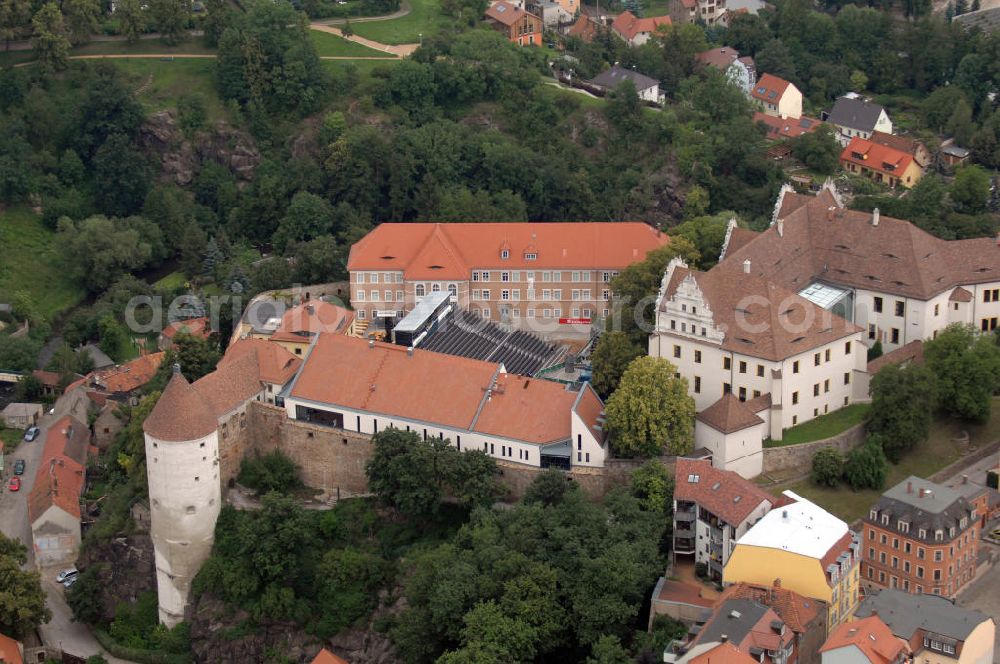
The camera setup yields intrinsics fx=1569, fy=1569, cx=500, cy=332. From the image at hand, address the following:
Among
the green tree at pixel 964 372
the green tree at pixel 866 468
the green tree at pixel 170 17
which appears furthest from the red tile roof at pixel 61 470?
the green tree at pixel 170 17

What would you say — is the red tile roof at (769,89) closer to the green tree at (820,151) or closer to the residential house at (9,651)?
the green tree at (820,151)

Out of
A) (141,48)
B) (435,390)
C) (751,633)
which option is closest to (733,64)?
(141,48)

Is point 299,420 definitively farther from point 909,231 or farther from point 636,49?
point 636,49

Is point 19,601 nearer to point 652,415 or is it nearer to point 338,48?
point 652,415

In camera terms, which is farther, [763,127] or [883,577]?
[763,127]

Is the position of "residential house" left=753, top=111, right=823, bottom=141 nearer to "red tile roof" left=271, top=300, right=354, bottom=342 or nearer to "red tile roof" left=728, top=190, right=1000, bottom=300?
"red tile roof" left=728, top=190, right=1000, bottom=300

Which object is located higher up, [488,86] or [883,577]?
[488,86]

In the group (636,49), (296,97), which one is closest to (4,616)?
(296,97)
